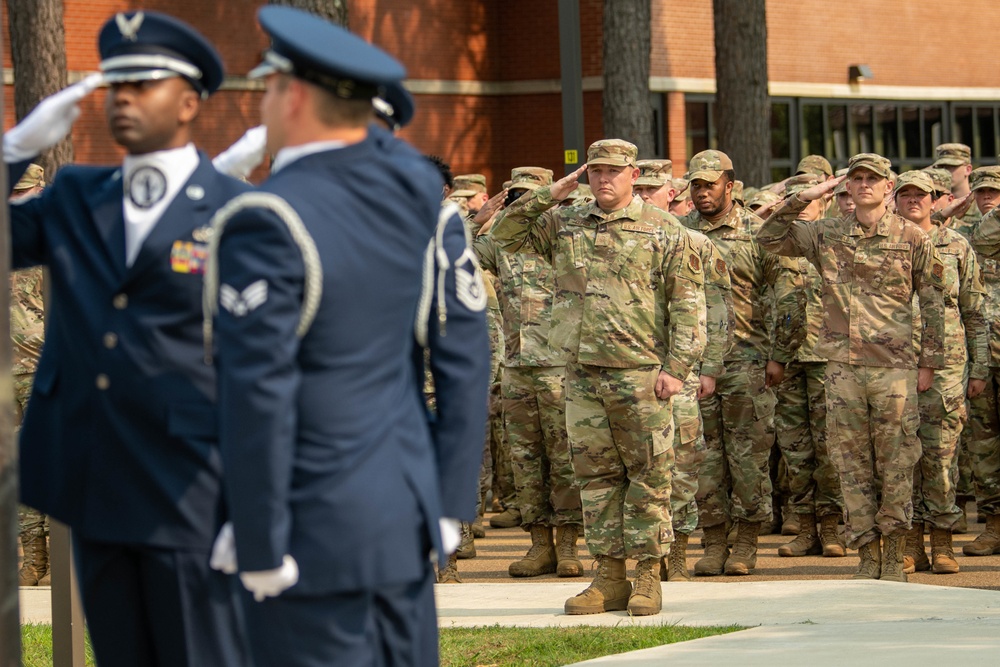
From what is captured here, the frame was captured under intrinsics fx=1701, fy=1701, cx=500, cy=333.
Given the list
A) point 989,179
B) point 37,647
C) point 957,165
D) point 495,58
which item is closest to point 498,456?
point 989,179

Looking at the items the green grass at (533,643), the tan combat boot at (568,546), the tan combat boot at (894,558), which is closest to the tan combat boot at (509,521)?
the tan combat boot at (568,546)

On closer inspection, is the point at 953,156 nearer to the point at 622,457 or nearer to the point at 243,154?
the point at 622,457

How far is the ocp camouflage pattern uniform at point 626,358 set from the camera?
28.5 feet

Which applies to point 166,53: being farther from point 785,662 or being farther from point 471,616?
point 471,616

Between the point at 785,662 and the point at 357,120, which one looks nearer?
the point at 357,120

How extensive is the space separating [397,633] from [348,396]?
0.57 metres

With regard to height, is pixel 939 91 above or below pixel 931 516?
above

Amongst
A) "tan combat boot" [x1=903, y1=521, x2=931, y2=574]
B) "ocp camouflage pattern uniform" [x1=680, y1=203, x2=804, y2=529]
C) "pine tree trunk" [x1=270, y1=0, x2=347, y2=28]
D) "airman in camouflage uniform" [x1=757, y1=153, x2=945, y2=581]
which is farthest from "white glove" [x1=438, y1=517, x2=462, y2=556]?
"pine tree trunk" [x1=270, y1=0, x2=347, y2=28]

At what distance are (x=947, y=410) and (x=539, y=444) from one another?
2691 mm

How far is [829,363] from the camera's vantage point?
10.2 m

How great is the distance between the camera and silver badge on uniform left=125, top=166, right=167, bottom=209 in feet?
14.8

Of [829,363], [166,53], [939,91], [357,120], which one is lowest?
[829,363]

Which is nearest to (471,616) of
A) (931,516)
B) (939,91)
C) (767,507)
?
(767,507)

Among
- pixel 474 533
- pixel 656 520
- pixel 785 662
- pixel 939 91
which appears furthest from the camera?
pixel 939 91
